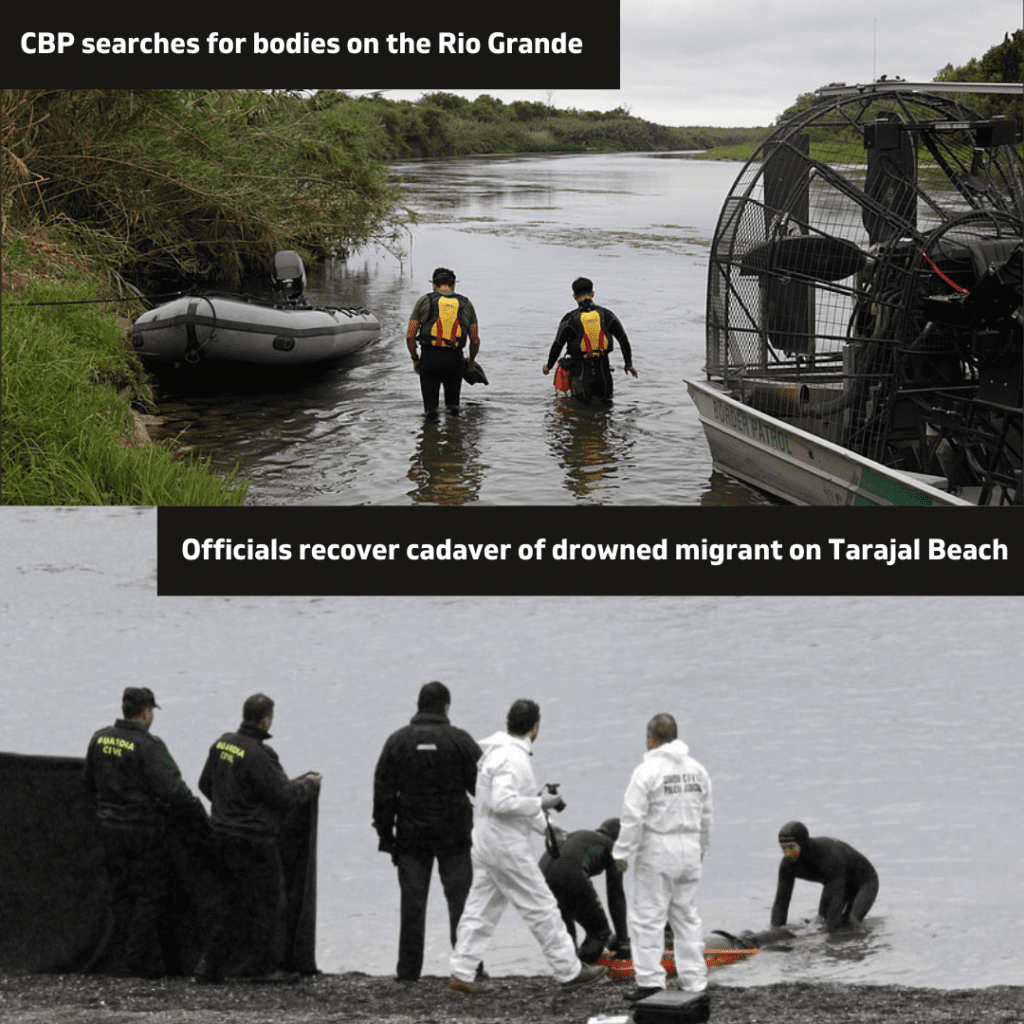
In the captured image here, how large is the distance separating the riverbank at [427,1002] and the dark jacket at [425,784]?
0.60 metres

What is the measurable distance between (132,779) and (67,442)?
4.01m

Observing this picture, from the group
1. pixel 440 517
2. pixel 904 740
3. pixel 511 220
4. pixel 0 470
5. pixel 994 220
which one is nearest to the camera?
pixel 440 517

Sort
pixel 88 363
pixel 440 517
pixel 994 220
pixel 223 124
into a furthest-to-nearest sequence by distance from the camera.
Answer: pixel 223 124 < pixel 88 363 < pixel 994 220 < pixel 440 517

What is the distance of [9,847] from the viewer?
5.62 m

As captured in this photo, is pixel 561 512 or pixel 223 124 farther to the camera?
pixel 223 124

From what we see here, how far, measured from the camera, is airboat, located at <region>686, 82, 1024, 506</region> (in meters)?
8.47

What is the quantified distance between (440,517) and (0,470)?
135 inches

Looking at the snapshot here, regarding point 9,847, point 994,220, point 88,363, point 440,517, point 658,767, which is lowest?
point 9,847

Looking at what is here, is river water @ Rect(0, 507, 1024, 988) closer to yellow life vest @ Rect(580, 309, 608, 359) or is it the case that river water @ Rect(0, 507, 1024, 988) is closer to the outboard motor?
yellow life vest @ Rect(580, 309, 608, 359)

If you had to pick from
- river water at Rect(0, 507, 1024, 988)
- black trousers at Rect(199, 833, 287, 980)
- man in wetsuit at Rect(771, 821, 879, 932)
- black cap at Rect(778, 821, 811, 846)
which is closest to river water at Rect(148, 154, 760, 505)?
river water at Rect(0, 507, 1024, 988)

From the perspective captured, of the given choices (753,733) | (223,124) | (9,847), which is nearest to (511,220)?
(223,124)

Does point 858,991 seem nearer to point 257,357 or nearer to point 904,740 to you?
point 904,740

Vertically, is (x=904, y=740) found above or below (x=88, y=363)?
below

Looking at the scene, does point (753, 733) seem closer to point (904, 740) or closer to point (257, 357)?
point (904, 740)
